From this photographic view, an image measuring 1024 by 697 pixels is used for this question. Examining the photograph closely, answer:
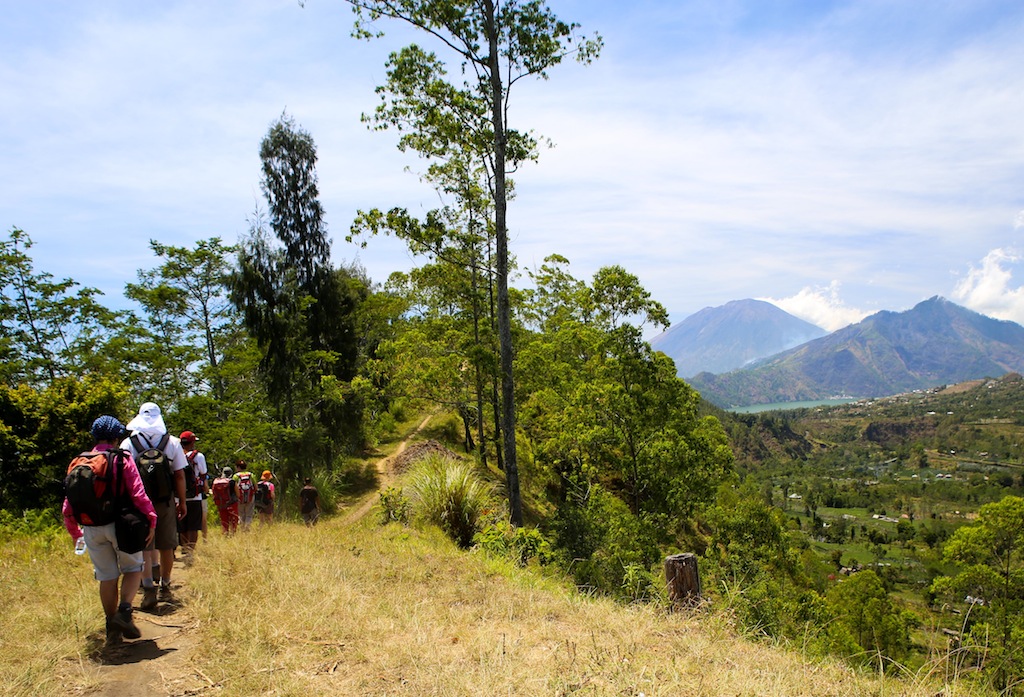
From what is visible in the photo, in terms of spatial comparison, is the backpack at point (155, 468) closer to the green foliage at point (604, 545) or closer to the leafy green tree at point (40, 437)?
the green foliage at point (604, 545)

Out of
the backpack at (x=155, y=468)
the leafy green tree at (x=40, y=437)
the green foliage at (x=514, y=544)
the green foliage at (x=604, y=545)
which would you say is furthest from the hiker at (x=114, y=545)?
the leafy green tree at (x=40, y=437)

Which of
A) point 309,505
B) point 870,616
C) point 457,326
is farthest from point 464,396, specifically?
point 870,616

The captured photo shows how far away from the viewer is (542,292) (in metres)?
25.1

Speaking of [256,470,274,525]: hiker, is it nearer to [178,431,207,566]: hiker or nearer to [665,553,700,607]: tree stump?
[178,431,207,566]: hiker

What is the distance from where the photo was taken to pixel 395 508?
10977 mm

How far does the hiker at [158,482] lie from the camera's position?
17.1 feet

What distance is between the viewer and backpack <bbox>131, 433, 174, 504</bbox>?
5.17 meters

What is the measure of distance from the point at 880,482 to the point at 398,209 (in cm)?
16039

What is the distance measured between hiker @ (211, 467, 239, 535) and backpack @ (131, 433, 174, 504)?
4.43 m

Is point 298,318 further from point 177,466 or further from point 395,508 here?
point 177,466

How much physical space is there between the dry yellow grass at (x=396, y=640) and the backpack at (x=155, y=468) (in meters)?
1.08

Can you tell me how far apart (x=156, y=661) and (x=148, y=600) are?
1.23 m

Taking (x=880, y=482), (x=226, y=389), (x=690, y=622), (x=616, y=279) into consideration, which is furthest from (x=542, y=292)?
(x=880, y=482)

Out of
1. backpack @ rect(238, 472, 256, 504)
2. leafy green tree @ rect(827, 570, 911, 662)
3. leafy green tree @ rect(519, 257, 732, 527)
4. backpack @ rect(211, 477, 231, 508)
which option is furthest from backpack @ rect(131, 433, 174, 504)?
leafy green tree @ rect(827, 570, 911, 662)
